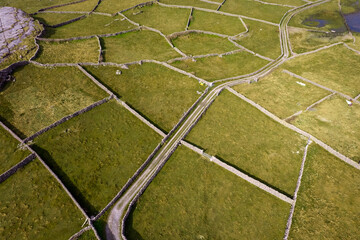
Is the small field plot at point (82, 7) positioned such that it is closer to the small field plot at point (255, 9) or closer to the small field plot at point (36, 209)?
the small field plot at point (255, 9)

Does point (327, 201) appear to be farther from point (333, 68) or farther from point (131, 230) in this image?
point (333, 68)

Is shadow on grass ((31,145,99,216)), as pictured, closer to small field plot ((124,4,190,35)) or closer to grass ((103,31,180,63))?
grass ((103,31,180,63))

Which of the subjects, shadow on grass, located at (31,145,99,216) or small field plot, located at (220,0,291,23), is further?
small field plot, located at (220,0,291,23)

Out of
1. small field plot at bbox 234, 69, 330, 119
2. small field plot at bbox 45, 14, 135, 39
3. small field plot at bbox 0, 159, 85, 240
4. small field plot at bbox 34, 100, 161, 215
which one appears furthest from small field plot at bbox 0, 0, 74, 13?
small field plot at bbox 234, 69, 330, 119

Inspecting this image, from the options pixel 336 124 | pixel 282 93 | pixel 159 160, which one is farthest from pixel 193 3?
pixel 159 160

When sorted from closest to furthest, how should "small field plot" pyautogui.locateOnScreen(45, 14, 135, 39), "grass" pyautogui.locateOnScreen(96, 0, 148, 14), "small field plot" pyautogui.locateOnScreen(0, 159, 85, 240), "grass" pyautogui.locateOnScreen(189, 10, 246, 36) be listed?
"small field plot" pyautogui.locateOnScreen(0, 159, 85, 240)
"small field plot" pyautogui.locateOnScreen(45, 14, 135, 39)
"grass" pyautogui.locateOnScreen(189, 10, 246, 36)
"grass" pyautogui.locateOnScreen(96, 0, 148, 14)

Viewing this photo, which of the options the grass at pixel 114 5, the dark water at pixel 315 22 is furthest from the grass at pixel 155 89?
the dark water at pixel 315 22

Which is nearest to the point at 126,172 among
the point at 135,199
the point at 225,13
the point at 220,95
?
the point at 135,199

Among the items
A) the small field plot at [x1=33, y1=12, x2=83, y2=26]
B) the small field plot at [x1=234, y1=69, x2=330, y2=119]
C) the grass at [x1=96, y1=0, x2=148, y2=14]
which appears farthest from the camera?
the grass at [x1=96, y1=0, x2=148, y2=14]
